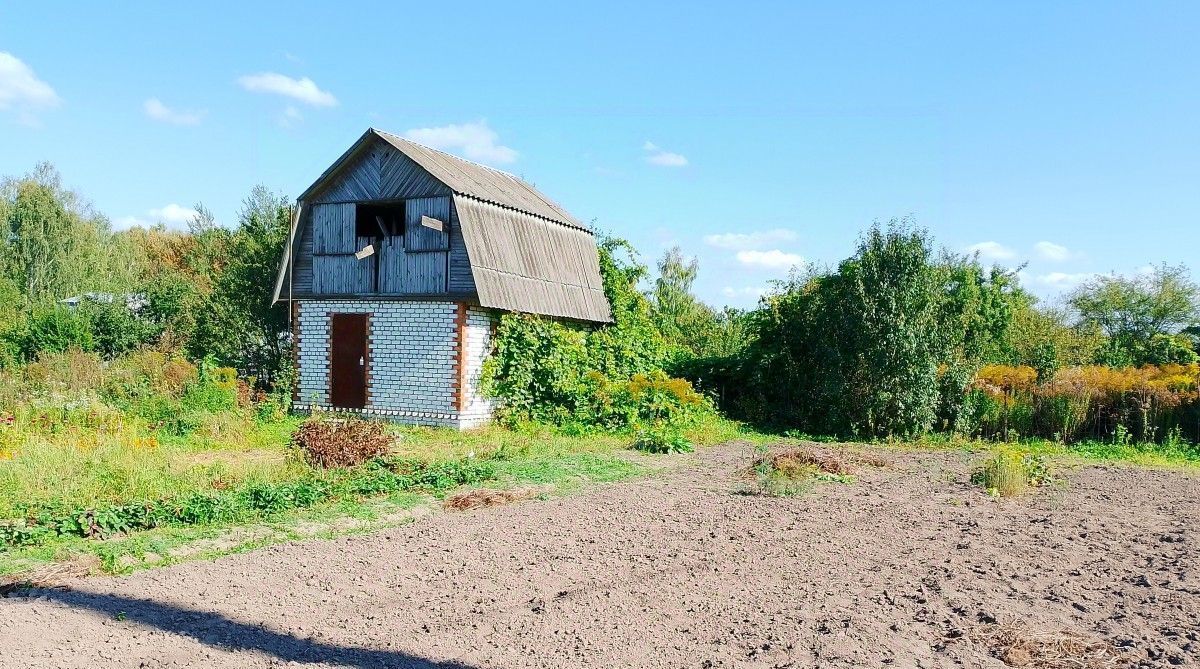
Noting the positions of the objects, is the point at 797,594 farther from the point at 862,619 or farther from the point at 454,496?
the point at 454,496

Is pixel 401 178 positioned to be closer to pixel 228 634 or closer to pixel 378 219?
pixel 378 219

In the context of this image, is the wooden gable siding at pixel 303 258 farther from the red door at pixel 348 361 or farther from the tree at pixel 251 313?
the tree at pixel 251 313

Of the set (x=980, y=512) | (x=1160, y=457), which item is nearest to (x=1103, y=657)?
(x=980, y=512)

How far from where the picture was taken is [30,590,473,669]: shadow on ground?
4.67 m

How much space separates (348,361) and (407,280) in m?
2.18

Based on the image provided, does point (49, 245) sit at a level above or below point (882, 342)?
above

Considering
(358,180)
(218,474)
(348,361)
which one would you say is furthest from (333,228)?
(218,474)

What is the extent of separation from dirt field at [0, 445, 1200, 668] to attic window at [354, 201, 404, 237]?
10.6 m

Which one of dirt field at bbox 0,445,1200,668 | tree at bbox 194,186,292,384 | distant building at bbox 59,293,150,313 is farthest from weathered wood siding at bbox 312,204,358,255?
distant building at bbox 59,293,150,313

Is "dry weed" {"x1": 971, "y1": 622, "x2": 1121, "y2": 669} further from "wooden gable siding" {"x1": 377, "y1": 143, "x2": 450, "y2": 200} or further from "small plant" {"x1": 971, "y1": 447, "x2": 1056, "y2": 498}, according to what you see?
"wooden gable siding" {"x1": 377, "y1": 143, "x2": 450, "y2": 200}

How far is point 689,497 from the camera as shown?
389 inches

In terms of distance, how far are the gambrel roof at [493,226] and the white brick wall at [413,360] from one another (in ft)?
3.23

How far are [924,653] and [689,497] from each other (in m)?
5.06

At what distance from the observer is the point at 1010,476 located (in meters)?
10.4
